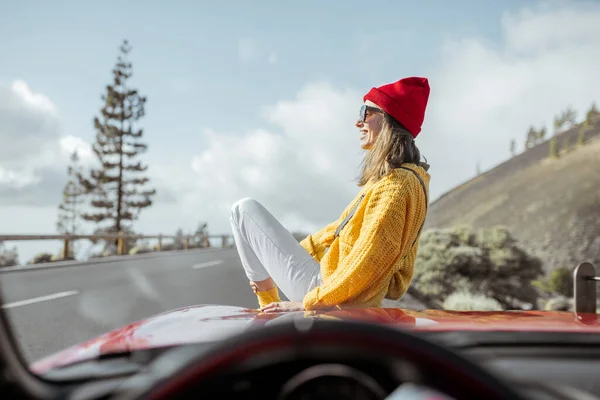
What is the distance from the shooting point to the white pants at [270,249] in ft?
7.61

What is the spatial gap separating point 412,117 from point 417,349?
1709 millimetres

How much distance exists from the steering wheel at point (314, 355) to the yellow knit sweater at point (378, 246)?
1.21 meters

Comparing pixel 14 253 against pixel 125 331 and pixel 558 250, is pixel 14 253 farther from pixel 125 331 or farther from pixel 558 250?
pixel 558 250

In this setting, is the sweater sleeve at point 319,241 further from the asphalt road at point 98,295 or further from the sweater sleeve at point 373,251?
the asphalt road at point 98,295

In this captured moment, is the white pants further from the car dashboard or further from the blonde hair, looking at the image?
the car dashboard

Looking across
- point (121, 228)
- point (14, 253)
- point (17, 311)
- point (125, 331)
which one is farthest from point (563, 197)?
point (125, 331)

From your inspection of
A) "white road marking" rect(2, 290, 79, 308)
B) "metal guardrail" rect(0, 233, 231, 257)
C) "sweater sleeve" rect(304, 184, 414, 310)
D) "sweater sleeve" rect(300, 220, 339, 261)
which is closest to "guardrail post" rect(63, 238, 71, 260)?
"metal guardrail" rect(0, 233, 231, 257)

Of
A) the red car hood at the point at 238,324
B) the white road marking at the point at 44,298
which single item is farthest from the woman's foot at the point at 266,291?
the white road marking at the point at 44,298

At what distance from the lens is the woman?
196cm

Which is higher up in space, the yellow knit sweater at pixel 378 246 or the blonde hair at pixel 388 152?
the blonde hair at pixel 388 152

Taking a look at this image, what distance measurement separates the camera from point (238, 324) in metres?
1.46

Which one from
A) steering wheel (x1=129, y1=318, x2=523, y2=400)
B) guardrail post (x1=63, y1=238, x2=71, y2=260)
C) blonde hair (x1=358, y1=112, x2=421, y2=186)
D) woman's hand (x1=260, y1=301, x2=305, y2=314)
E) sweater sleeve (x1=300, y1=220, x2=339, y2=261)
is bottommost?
guardrail post (x1=63, y1=238, x2=71, y2=260)

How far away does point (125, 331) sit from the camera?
1.50 metres

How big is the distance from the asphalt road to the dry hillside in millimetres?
40077
